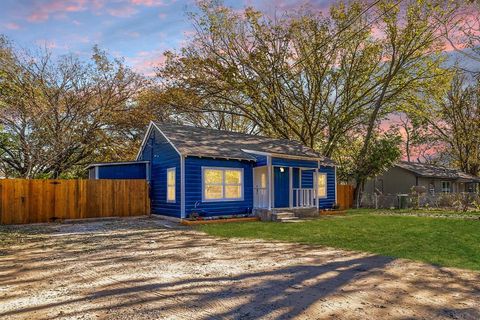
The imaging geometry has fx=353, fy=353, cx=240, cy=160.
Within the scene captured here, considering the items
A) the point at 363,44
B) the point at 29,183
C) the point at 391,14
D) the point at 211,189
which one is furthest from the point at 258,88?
the point at 29,183

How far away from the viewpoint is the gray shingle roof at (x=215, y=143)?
15.8 meters

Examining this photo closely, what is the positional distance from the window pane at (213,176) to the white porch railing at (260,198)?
2122mm

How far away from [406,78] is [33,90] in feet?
83.9

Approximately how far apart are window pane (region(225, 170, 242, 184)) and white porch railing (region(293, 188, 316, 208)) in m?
3.45

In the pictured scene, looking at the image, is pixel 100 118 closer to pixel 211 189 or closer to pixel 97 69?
pixel 97 69

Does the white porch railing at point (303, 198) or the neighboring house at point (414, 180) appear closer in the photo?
the white porch railing at point (303, 198)

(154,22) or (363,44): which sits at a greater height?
(363,44)

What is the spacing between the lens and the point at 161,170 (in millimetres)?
17422

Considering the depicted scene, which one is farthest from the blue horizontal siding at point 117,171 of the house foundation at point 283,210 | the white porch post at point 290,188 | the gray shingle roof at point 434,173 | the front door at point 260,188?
the gray shingle roof at point 434,173

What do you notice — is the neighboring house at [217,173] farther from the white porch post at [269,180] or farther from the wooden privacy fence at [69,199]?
the wooden privacy fence at [69,199]

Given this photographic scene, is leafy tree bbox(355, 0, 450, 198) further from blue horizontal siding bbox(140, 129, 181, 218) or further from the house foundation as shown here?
blue horizontal siding bbox(140, 129, 181, 218)

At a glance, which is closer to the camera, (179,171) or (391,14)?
(179,171)

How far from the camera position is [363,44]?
1017 inches

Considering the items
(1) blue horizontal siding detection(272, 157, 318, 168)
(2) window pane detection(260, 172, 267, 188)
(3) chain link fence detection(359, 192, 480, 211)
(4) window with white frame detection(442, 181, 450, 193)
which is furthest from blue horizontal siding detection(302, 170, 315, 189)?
(4) window with white frame detection(442, 181, 450, 193)
